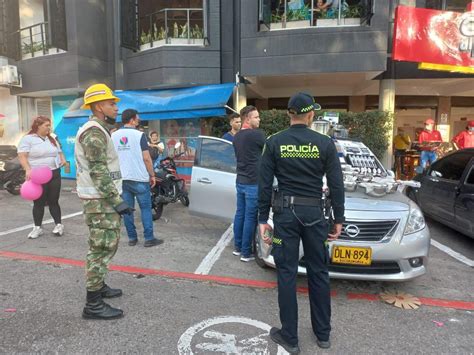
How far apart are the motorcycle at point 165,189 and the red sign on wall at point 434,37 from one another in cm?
626

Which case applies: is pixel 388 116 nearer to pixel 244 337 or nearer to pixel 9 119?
pixel 244 337

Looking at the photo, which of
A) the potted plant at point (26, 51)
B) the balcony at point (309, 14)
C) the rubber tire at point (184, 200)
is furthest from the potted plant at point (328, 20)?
the potted plant at point (26, 51)

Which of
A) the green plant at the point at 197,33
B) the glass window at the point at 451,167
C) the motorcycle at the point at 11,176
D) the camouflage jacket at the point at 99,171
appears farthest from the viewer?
the green plant at the point at 197,33

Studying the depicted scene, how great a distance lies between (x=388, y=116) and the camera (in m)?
9.28

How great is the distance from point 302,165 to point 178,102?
764cm

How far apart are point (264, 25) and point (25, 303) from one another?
8850 millimetres

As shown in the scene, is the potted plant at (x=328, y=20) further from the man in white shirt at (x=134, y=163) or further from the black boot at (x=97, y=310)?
the black boot at (x=97, y=310)

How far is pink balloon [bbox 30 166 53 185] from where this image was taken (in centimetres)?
474

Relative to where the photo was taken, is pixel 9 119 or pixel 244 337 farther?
pixel 9 119

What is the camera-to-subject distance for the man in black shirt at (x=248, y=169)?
13.6 ft

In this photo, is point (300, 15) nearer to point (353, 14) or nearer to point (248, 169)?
point (353, 14)

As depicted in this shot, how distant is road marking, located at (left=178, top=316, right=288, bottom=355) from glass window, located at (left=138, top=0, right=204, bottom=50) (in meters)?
9.55

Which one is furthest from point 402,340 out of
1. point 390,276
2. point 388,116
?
point 388,116

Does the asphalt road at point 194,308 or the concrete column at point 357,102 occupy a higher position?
the concrete column at point 357,102
